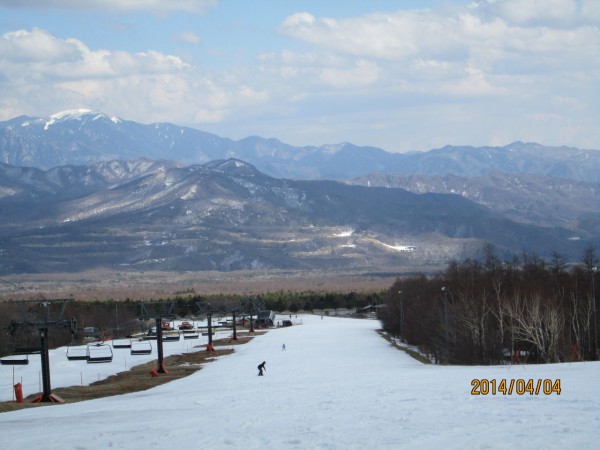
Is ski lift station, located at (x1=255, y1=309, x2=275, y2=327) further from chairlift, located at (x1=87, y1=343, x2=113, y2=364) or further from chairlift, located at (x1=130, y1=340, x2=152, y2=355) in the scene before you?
chairlift, located at (x1=87, y1=343, x2=113, y2=364)

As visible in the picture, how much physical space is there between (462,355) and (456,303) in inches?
593

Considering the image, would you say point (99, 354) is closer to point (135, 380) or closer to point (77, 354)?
point (77, 354)

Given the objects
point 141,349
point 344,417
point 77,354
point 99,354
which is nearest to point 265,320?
point 141,349

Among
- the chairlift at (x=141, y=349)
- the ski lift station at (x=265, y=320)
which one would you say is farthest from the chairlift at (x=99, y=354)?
the ski lift station at (x=265, y=320)

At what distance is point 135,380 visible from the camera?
2074 inches

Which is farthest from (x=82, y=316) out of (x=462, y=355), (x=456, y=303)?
(x=462, y=355)
